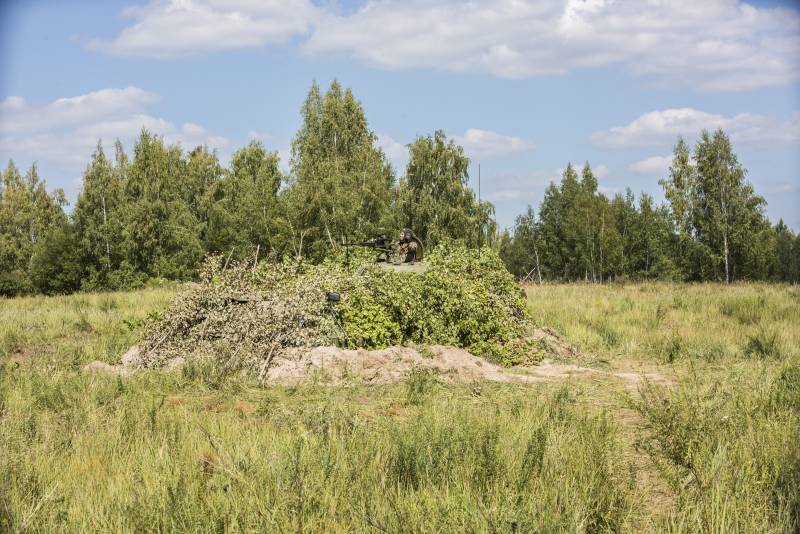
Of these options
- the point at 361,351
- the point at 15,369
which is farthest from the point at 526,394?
the point at 15,369

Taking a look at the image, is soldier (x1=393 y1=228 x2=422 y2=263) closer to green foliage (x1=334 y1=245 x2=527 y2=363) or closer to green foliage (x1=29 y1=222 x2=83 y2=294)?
green foliage (x1=334 y1=245 x2=527 y2=363)

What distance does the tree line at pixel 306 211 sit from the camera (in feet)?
113

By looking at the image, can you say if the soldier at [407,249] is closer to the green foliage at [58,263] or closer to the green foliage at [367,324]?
the green foliage at [367,324]

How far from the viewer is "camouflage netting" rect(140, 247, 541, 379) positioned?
10375 millimetres

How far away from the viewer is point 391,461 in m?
4.73

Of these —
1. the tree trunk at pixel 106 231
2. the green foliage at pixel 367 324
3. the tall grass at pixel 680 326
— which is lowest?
the tall grass at pixel 680 326

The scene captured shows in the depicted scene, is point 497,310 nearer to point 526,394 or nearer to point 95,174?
point 526,394

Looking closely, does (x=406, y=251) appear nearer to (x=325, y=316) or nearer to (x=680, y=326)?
(x=325, y=316)

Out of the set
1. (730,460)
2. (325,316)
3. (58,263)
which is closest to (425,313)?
(325,316)

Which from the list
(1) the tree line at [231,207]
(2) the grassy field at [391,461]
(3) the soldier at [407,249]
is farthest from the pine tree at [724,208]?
(2) the grassy field at [391,461]

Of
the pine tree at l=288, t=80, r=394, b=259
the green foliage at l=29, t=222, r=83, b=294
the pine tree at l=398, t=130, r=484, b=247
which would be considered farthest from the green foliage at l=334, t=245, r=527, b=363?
the green foliage at l=29, t=222, r=83, b=294

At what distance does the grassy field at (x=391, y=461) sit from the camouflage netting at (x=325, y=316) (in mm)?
2040

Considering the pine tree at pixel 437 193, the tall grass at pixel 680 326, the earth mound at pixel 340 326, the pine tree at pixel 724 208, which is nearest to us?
the earth mound at pixel 340 326

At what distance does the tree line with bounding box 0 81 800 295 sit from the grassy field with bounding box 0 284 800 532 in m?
25.9
